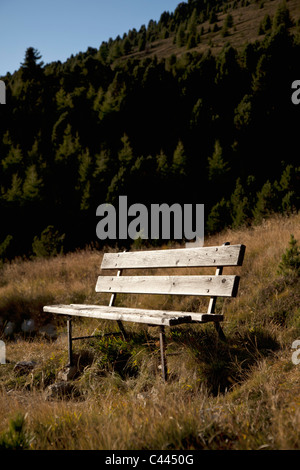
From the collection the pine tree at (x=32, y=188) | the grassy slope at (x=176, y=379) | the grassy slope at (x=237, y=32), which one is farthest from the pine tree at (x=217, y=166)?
the grassy slope at (x=237, y=32)

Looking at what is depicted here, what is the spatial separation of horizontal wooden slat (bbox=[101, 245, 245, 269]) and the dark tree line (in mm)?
10737

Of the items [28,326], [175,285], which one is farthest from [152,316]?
[28,326]

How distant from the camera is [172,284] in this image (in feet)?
13.1

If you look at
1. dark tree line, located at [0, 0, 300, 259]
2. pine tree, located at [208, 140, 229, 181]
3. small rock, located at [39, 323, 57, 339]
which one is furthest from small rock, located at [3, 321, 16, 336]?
pine tree, located at [208, 140, 229, 181]

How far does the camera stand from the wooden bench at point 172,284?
130 inches

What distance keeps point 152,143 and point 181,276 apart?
20.5 metres

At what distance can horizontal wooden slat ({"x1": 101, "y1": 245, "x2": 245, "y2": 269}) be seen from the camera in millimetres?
3568

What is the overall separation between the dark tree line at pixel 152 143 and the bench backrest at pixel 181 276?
10.8 meters

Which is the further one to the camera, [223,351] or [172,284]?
[172,284]

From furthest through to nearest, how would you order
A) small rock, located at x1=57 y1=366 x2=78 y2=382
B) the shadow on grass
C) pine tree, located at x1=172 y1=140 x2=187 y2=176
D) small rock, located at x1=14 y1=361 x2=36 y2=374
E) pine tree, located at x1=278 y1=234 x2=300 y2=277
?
pine tree, located at x1=172 y1=140 x2=187 y2=176
pine tree, located at x1=278 y1=234 x2=300 y2=277
small rock, located at x1=14 y1=361 x2=36 y2=374
small rock, located at x1=57 y1=366 x2=78 y2=382
the shadow on grass

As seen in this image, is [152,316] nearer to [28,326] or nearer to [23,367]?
[23,367]

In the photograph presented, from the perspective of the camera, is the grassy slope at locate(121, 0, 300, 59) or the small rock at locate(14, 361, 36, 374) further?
the grassy slope at locate(121, 0, 300, 59)

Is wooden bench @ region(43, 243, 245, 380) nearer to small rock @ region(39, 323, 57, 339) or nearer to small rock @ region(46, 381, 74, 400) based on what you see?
small rock @ region(46, 381, 74, 400)

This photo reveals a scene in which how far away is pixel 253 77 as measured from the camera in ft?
76.4
